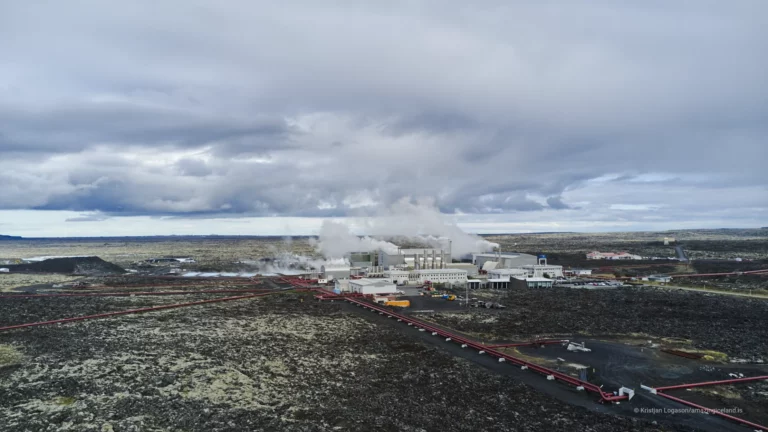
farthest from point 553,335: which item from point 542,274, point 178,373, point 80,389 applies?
point 542,274

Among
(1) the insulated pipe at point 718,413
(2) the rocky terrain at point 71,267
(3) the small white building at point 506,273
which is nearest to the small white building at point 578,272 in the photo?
(3) the small white building at point 506,273

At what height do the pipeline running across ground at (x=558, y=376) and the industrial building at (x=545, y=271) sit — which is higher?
the industrial building at (x=545, y=271)

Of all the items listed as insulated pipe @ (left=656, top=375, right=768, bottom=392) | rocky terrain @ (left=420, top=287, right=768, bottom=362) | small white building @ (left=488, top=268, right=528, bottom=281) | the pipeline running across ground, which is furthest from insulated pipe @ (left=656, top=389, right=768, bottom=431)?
small white building @ (left=488, top=268, right=528, bottom=281)

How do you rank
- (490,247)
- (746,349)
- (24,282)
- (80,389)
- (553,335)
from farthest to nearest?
1. (490,247)
2. (24,282)
3. (553,335)
4. (746,349)
5. (80,389)

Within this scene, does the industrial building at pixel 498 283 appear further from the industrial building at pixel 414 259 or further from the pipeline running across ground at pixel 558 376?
the pipeline running across ground at pixel 558 376

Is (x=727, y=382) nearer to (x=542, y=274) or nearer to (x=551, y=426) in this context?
(x=551, y=426)

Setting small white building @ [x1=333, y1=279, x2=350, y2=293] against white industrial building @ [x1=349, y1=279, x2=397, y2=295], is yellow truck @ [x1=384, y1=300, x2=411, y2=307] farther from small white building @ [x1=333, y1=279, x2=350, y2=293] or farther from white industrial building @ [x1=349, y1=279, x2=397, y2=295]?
small white building @ [x1=333, y1=279, x2=350, y2=293]

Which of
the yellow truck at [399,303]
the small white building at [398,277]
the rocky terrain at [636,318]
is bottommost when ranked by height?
the yellow truck at [399,303]
